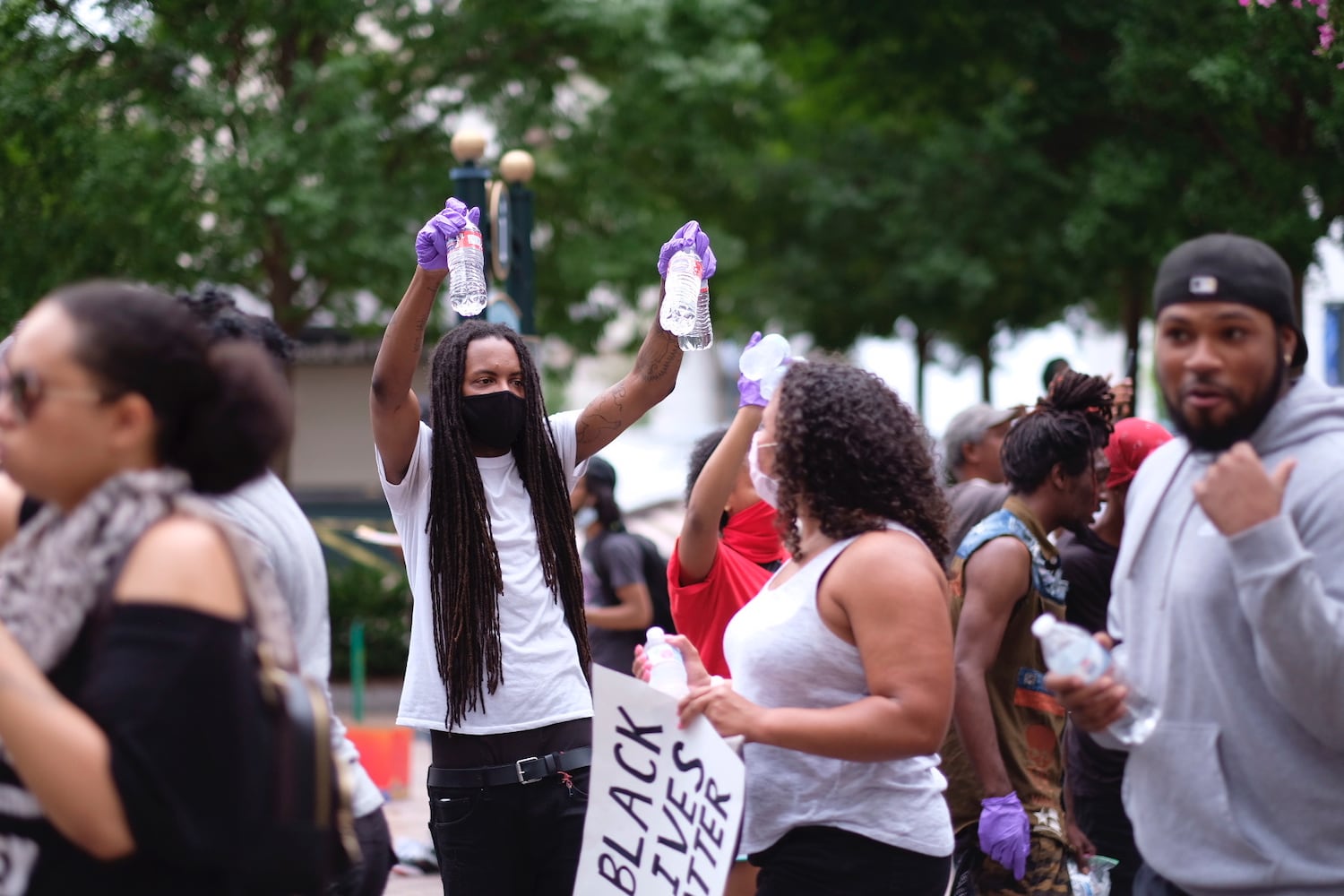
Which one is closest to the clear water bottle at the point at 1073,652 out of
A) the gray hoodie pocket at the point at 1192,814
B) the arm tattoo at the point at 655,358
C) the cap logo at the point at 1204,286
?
the gray hoodie pocket at the point at 1192,814

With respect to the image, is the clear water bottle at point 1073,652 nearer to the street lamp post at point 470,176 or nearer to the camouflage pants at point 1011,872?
the camouflage pants at point 1011,872

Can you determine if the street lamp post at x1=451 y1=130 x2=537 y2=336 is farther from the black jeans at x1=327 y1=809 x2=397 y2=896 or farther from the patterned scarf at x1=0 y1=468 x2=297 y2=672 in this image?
the patterned scarf at x1=0 y1=468 x2=297 y2=672

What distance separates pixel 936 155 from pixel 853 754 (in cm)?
1375

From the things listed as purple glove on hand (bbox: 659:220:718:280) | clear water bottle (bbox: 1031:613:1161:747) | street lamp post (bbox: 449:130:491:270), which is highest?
street lamp post (bbox: 449:130:491:270)

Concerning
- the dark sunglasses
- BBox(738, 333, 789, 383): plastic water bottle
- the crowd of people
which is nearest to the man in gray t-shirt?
the crowd of people

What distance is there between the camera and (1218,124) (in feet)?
40.5

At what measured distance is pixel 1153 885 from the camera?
2715 millimetres

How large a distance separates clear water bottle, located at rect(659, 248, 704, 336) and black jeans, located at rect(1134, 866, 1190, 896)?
6.55ft

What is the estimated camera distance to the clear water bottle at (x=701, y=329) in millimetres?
4340

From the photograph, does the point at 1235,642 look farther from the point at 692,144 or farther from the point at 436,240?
the point at 692,144

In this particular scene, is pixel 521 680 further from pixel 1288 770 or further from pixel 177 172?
pixel 177 172

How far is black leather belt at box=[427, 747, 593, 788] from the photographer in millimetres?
3826

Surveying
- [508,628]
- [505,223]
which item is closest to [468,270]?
[508,628]

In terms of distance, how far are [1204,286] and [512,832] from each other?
2.22 m
